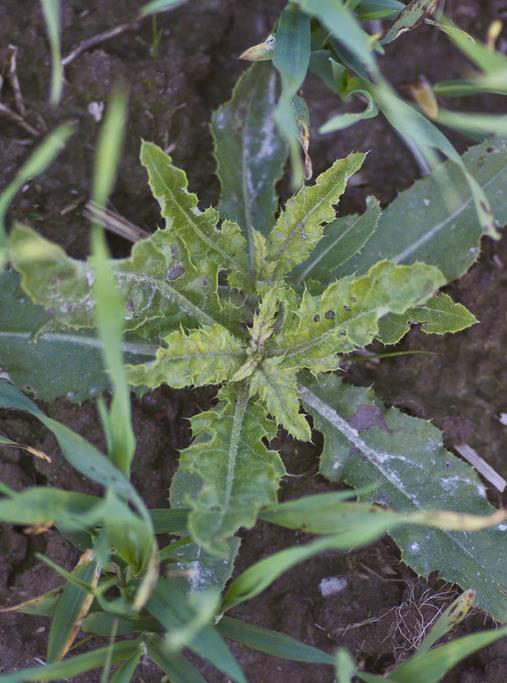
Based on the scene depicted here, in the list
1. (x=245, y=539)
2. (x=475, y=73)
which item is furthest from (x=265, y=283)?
(x=475, y=73)

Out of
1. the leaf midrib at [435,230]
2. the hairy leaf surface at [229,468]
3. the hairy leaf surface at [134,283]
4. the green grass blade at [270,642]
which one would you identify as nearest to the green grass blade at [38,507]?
the hairy leaf surface at [229,468]

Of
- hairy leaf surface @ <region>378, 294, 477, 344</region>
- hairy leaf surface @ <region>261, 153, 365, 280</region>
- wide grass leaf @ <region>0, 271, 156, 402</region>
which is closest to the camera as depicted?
hairy leaf surface @ <region>261, 153, 365, 280</region>

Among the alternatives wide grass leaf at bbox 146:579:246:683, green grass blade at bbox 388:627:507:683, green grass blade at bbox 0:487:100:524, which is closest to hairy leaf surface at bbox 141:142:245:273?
green grass blade at bbox 0:487:100:524

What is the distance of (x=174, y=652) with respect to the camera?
6.40ft

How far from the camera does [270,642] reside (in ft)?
6.32

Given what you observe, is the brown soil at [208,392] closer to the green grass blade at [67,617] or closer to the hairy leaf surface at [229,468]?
the hairy leaf surface at [229,468]

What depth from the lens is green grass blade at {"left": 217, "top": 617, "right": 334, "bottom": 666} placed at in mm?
1884

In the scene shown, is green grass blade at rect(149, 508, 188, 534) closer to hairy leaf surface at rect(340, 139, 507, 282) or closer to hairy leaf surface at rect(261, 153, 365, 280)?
hairy leaf surface at rect(261, 153, 365, 280)

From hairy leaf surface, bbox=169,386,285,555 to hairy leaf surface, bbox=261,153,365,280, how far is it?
0.42 metres

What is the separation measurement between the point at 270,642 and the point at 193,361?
78 cm

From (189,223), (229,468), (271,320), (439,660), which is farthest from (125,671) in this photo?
(189,223)

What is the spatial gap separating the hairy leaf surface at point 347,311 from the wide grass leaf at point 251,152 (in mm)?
480

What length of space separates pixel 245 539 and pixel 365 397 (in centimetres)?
62

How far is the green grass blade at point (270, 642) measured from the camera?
188 cm
